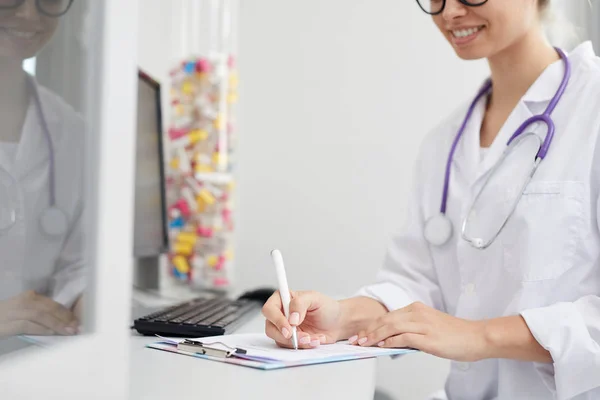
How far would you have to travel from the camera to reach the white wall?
6.86 feet

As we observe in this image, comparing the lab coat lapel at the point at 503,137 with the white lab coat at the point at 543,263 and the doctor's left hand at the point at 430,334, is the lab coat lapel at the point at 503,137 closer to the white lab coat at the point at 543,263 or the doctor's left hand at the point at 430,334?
the white lab coat at the point at 543,263

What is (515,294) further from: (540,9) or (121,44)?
(121,44)

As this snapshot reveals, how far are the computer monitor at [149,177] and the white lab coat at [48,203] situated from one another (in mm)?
1062

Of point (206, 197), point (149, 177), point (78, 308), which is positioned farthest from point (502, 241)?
point (206, 197)

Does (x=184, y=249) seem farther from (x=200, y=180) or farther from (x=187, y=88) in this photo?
(x=187, y=88)

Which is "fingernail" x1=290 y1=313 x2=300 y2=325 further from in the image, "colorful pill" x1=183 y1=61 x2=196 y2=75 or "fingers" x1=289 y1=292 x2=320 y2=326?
"colorful pill" x1=183 y1=61 x2=196 y2=75

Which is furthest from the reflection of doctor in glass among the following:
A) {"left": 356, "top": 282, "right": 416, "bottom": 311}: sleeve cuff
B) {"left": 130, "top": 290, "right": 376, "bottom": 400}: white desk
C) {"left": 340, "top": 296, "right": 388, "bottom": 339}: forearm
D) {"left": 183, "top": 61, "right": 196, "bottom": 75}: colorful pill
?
{"left": 183, "top": 61, "right": 196, "bottom": 75}: colorful pill

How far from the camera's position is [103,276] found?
443 millimetres

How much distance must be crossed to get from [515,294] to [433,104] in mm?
1165

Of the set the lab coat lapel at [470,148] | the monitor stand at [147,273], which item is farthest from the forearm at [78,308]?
the monitor stand at [147,273]

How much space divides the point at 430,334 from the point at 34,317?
1.96 ft

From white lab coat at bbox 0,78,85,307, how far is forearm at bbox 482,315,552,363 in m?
0.64

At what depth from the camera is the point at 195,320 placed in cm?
103

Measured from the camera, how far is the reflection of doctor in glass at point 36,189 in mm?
430
